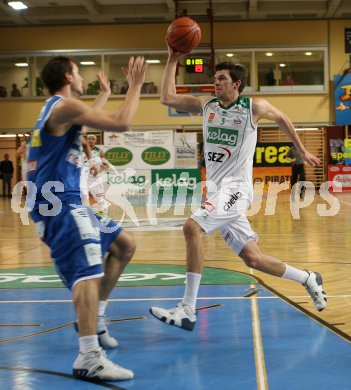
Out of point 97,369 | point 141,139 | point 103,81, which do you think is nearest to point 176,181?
point 141,139

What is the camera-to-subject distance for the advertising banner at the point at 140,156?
76.0 feet

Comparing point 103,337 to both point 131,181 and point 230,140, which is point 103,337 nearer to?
point 230,140

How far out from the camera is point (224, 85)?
17.4 feet

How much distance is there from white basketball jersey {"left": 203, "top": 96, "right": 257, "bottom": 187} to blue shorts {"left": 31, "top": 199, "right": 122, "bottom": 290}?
1689 millimetres

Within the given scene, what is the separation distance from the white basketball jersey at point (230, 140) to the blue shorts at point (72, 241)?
1.69 meters

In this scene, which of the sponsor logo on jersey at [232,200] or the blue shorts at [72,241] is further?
the sponsor logo on jersey at [232,200]

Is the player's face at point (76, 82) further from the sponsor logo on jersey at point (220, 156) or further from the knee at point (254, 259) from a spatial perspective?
the knee at point (254, 259)

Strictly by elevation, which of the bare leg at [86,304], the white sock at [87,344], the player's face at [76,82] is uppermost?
the player's face at [76,82]

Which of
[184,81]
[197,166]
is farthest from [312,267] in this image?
[184,81]

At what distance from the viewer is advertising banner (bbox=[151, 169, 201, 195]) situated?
22984 mm

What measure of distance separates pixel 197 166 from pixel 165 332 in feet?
62.9

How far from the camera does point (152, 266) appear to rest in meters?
8.14

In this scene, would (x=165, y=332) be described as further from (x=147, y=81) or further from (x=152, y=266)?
(x=147, y=81)

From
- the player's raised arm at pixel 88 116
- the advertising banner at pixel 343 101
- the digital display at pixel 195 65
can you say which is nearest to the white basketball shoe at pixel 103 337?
the player's raised arm at pixel 88 116
